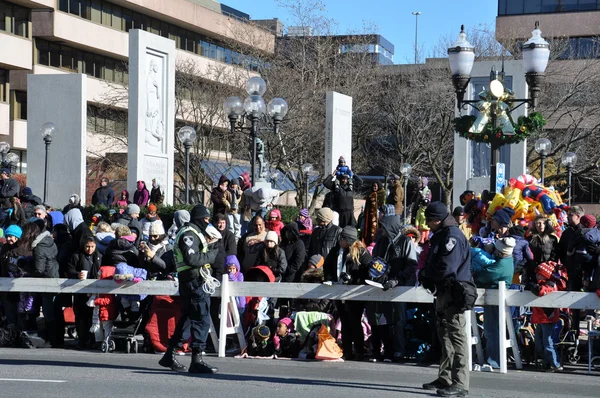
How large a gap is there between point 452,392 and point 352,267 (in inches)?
141

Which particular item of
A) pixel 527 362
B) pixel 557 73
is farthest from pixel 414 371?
pixel 557 73

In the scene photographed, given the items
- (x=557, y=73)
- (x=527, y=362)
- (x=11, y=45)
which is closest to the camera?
(x=527, y=362)

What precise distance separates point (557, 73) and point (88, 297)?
33841 mm

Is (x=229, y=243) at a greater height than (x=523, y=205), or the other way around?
(x=523, y=205)

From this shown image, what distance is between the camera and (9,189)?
74.1 ft

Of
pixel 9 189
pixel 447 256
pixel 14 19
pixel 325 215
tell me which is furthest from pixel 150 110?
pixel 14 19

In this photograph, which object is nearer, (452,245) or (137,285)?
(452,245)

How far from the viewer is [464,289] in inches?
402

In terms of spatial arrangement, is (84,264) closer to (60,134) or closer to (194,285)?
(194,285)

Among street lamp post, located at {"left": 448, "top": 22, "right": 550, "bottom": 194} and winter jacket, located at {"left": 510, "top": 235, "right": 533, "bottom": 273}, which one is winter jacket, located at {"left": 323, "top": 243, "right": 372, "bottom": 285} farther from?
street lamp post, located at {"left": 448, "top": 22, "right": 550, "bottom": 194}

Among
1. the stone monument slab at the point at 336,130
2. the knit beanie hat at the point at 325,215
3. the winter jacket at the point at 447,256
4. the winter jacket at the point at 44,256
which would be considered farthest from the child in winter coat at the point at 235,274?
the stone monument slab at the point at 336,130

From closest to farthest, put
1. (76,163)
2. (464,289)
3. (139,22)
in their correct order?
(464,289)
(76,163)
(139,22)

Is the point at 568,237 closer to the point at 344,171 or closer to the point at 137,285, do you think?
the point at 137,285

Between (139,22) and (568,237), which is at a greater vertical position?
(139,22)
